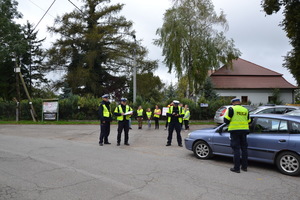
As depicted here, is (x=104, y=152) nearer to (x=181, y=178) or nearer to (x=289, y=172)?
(x=181, y=178)

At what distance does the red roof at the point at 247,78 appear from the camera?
3600cm

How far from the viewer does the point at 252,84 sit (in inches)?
1432

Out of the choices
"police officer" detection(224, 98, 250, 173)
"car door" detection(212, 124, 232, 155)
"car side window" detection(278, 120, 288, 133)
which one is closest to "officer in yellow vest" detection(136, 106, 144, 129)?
"car door" detection(212, 124, 232, 155)

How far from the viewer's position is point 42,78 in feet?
152

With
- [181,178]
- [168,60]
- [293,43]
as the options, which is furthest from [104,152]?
[168,60]

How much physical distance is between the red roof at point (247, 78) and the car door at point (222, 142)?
29.1 m

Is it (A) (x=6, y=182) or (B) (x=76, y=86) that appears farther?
(B) (x=76, y=86)

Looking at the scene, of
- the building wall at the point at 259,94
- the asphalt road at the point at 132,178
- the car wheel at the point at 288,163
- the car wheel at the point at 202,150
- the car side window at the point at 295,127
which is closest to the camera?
the asphalt road at the point at 132,178

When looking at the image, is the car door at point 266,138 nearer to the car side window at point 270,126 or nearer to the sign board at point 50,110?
the car side window at point 270,126

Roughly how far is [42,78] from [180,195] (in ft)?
151

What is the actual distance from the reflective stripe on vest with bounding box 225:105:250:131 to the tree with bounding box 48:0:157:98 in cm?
2815

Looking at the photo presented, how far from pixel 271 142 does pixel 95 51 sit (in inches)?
1173

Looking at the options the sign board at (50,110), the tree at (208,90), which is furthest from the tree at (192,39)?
the sign board at (50,110)

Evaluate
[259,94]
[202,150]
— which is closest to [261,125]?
[202,150]
